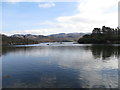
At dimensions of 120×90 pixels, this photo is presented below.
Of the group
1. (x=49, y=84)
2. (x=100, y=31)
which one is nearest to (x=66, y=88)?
(x=49, y=84)

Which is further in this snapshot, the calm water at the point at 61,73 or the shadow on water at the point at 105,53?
the shadow on water at the point at 105,53

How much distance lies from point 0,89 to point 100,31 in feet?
595

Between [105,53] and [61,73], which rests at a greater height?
[105,53]

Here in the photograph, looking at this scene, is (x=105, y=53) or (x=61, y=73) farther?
(x=105, y=53)

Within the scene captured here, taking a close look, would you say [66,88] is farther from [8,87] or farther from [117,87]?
[8,87]

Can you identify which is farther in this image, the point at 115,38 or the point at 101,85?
the point at 115,38

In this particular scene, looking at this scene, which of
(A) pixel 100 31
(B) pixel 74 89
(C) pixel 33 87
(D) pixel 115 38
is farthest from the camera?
(A) pixel 100 31

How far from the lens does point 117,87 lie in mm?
14305

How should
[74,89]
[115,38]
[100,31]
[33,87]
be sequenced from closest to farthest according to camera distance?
[74,89]
[33,87]
[115,38]
[100,31]

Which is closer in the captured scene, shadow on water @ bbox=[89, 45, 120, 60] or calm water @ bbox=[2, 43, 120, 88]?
calm water @ bbox=[2, 43, 120, 88]

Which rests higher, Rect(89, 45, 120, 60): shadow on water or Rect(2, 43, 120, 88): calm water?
Rect(89, 45, 120, 60): shadow on water

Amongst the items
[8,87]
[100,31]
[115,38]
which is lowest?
[8,87]

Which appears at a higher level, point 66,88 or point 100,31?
point 100,31

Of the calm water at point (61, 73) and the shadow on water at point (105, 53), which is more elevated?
the shadow on water at point (105, 53)
